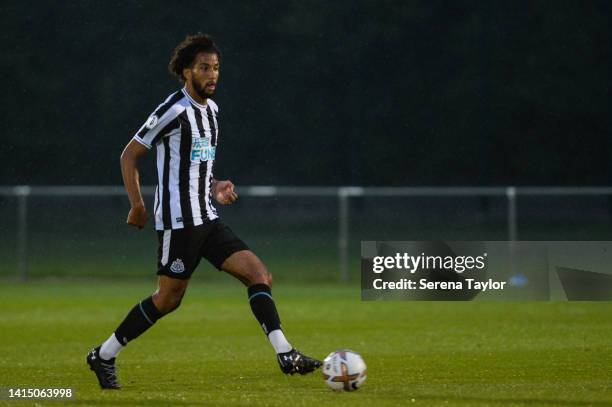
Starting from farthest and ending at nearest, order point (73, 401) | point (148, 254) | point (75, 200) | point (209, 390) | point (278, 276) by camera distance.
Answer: point (75, 200), point (148, 254), point (278, 276), point (209, 390), point (73, 401)

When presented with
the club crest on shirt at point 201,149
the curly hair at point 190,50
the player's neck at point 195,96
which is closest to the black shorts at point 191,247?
the club crest on shirt at point 201,149

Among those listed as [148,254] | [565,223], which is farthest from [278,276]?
[565,223]

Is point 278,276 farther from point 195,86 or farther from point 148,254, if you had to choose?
point 195,86

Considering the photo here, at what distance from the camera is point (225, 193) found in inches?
339

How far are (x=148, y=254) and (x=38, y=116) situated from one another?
9.34 metres

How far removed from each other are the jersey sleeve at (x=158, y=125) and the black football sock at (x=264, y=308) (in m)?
1.21

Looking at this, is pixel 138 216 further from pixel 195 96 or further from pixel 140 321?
pixel 195 96

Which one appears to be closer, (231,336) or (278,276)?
(231,336)

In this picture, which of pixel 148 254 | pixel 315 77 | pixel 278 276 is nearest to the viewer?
pixel 278 276

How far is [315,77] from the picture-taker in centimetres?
3488

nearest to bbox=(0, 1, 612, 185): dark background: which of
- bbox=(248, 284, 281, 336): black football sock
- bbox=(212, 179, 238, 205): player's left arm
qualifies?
bbox=(212, 179, 238, 205): player's left arm

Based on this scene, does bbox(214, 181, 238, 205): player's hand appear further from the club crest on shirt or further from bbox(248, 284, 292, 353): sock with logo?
bbox(248, 284, 292, 353): sock with logo

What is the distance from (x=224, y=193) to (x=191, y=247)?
0.50m

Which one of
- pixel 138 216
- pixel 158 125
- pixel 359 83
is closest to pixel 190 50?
pixel 158 125
